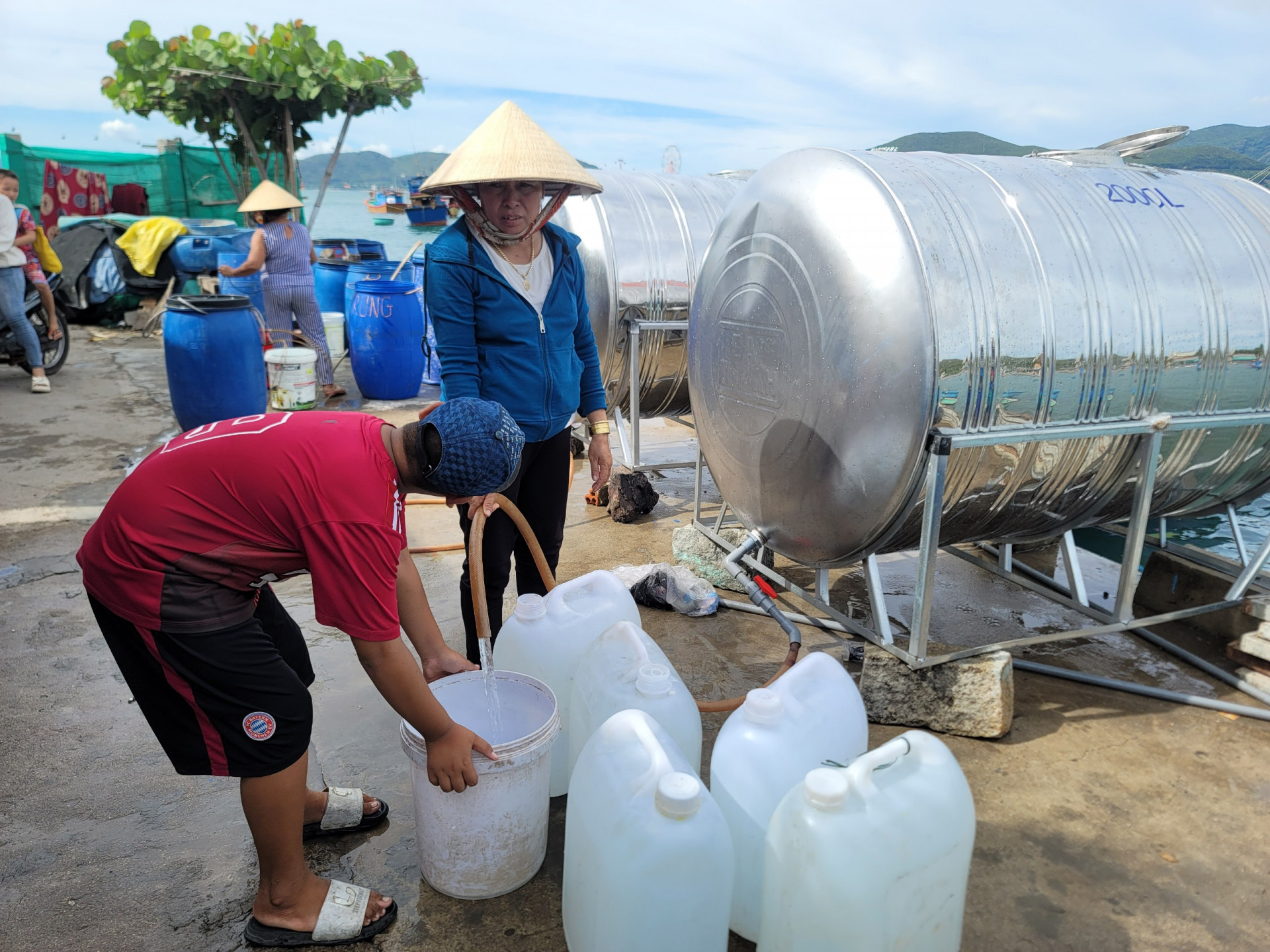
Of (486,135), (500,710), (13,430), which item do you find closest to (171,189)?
(13,430)

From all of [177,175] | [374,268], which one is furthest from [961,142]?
[177,175]

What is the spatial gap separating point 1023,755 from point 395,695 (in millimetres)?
2231

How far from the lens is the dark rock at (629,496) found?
17.1 ft

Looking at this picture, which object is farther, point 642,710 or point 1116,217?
point 1116,217

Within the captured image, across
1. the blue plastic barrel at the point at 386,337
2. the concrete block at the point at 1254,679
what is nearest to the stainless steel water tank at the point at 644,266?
the blue plastic barrel at the point at 386,337

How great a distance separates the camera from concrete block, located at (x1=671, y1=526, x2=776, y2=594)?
14.1ft

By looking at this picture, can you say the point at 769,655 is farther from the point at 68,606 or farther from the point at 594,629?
the point at 68,606

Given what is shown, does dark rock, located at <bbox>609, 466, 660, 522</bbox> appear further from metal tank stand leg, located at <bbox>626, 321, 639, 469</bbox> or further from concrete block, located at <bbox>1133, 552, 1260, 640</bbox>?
concrete block, located at <bbox>1133, 552, 1260, 640</bbox>

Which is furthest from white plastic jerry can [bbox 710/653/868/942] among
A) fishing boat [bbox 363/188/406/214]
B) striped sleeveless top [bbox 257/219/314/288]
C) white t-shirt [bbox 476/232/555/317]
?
fishing boat [bbox 363/188/406/214]

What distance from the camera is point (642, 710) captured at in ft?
7.23

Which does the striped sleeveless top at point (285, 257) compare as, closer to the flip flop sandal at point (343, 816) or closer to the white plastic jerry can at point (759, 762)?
the flip flop sandal at point (343, 816)

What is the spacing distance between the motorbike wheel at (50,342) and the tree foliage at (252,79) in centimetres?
591

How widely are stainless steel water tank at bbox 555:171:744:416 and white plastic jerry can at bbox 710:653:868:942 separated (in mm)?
3363

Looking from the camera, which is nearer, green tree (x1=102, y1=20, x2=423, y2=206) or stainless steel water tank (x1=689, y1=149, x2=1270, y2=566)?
stainless steel water tank (x1=689, y1=149, x2=1270, y2=566)
